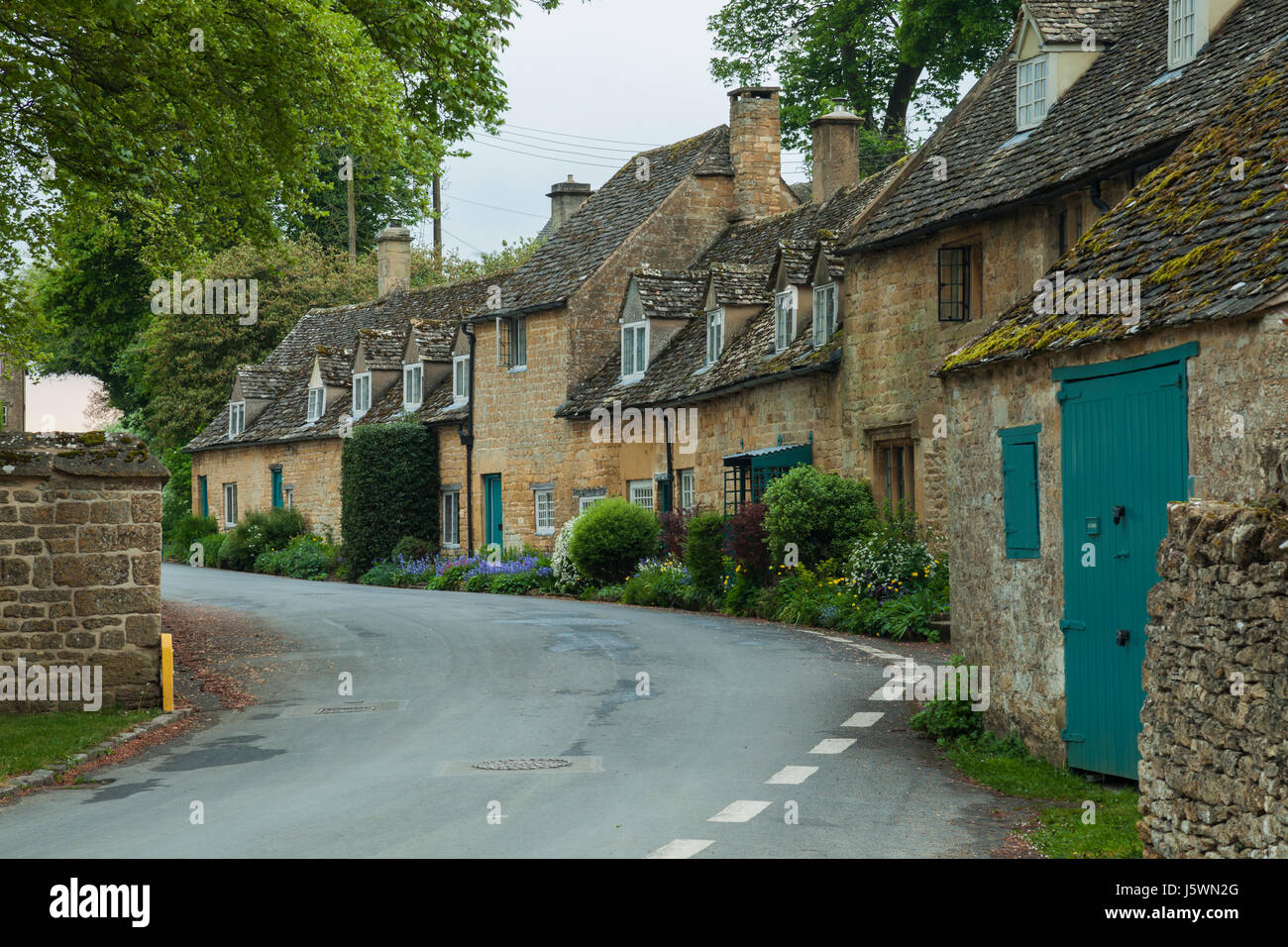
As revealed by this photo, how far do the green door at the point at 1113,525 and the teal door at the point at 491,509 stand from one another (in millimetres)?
26248

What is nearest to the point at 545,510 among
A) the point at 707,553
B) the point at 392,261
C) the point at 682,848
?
the point at 707,553

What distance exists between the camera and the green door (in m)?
9.90

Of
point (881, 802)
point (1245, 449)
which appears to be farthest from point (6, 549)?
point (1245, 449)

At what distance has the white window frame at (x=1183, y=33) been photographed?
19.5 meters

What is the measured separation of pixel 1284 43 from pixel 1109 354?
4827 millimetres

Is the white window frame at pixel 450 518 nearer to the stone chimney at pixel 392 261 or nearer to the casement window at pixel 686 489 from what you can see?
the casement window at pixel 686 489

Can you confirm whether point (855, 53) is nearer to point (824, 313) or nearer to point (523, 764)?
point (824, 313)

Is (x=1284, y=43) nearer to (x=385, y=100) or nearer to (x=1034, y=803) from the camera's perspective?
(x=1034, y=803)

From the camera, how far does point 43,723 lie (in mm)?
13969

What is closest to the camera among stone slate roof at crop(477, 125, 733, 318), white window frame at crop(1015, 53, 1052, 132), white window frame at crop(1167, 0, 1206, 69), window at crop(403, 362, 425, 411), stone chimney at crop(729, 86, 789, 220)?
white window frame at crop(1167, 0, 1206, 69)

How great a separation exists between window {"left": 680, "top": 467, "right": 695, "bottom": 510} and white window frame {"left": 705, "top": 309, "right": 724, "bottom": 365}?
245cm

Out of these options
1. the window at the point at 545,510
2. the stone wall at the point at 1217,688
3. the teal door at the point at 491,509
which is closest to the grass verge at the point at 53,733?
the stone wall at the point at 1217,688

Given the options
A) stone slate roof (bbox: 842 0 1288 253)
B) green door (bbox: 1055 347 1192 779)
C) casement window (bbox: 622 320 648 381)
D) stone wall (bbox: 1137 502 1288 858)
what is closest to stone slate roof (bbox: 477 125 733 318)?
casement window (bbox: 622 320 648 381)

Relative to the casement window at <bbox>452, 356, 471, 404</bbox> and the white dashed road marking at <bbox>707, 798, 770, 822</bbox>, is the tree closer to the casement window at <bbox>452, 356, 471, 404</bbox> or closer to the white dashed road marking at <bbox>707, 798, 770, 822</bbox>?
the casement window at <bbox>452, 356, 471, 404</bbox>
